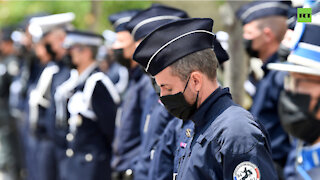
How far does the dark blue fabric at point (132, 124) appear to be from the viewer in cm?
497

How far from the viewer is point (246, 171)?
7.32 feet

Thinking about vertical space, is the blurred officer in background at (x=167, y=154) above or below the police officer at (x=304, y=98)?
below

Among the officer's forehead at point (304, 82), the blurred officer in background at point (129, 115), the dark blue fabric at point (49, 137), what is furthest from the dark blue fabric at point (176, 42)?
the dark blue fabric at point (49, 137)

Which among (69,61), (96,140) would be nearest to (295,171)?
(96,140)

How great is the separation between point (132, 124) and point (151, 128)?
0.97m

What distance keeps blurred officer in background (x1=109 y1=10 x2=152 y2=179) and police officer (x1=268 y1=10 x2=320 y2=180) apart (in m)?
1.93

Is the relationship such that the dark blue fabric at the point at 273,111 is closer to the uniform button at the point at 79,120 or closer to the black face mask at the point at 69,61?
the uniform button at the point at 79,120

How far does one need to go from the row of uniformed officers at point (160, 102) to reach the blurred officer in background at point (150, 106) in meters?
0.01

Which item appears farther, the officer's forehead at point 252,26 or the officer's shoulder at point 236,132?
the officer's forehead at point 252,26

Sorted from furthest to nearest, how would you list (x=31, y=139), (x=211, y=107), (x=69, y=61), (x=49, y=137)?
(x=31, y=139), (x=49, y=137), (x=69, y=61), (x=211, y=107)

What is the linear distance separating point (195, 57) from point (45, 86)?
15.2ft

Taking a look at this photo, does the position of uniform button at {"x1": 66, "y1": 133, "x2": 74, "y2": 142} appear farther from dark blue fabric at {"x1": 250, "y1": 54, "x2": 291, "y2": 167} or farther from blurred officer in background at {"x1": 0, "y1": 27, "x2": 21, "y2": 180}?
blurred officer in background at {"x1": 0, "y1": 27, "x2": 21, "y2": 180}

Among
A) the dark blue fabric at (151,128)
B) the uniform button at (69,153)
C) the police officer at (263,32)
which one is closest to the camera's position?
the dark blue fabric at (151,128)

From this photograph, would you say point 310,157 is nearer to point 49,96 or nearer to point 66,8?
point 49,96
